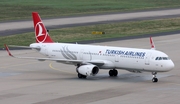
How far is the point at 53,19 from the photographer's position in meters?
117

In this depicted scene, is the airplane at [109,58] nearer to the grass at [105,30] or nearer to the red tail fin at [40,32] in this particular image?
the red tail fin at [40,32]

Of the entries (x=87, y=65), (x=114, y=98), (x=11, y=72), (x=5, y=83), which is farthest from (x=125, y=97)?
(x=11, y=72)

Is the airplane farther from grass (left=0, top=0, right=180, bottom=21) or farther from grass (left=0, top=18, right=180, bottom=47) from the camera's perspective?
grass (left=0, top=0, right=180, bottom=21)

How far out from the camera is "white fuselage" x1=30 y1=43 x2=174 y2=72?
5116 centimetres

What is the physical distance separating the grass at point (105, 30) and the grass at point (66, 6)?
22.4 metres

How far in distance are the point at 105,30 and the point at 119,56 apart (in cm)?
4839

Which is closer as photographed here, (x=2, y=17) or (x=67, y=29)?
(x=67, y=29)

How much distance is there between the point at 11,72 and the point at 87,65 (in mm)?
9981

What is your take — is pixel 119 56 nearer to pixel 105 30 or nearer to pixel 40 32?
pixel 40 32

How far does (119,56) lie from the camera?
2092 inches

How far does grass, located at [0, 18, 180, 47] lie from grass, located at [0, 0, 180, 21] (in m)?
22.4

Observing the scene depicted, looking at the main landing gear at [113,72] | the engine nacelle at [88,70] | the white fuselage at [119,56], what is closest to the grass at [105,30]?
the white fuselage at [119,56]

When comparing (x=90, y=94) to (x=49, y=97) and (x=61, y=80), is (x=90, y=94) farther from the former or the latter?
(x=61, y=80)

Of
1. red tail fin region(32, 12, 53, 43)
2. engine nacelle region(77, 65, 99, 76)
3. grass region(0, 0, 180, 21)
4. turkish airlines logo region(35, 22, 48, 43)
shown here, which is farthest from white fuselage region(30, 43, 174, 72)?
grass region(0, 0, 180, 21)
